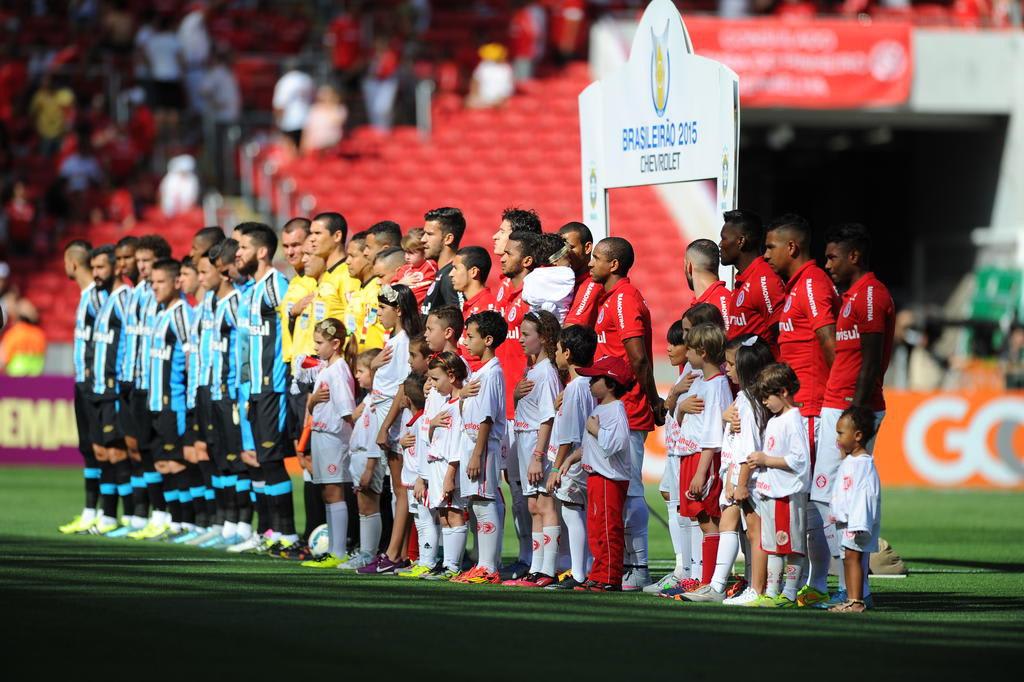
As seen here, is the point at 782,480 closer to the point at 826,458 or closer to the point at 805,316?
the point at 826,458

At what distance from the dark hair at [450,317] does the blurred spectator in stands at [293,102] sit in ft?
49.4

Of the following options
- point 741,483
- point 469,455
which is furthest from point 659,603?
point 469,455

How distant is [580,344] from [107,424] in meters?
5.64

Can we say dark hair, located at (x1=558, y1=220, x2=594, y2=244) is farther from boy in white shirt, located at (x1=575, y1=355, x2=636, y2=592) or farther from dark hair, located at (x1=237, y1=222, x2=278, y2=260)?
dark hair, located at (x1=237, y1=222, x2=278, y2=260)

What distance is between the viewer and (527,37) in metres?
29.0

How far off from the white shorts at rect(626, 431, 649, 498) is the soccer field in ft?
3.00

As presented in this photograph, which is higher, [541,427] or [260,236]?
[260,236]

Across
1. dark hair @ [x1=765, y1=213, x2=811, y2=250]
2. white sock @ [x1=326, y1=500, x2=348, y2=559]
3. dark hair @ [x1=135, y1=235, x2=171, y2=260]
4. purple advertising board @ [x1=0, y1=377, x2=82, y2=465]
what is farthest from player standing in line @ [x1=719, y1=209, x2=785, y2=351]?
purple advertising board @ [x1=0, y1=377, x2=82, y2=465]

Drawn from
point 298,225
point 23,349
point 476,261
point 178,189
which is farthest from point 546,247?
point 178,189

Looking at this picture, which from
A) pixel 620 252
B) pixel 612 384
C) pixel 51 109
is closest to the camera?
pixel 612 384

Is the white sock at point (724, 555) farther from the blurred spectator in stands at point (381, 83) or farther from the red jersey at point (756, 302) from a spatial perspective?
the blurred spectator in stands at point (381, 83)

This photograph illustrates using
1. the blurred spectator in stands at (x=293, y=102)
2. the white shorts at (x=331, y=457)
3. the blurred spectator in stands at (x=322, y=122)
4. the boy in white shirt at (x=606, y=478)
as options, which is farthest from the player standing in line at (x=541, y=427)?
the blurred spectator in stands at (x=322, y=122)

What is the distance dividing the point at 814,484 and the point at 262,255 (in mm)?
4939

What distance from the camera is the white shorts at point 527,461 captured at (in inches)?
425
